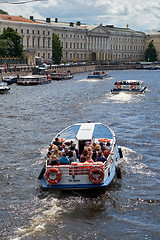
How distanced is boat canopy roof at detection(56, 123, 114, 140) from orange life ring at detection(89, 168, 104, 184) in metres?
3.73

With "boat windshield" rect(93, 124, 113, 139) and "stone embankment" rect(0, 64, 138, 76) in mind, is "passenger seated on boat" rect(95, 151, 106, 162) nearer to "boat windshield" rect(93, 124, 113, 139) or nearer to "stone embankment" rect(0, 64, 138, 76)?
"boat windshield" rect(93, 124, 113, 139)

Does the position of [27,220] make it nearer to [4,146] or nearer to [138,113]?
[4,146]

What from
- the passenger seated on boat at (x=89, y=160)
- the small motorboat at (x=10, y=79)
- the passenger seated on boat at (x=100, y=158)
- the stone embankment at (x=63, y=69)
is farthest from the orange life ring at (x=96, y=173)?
the stone embankment at (x=63, y=69)

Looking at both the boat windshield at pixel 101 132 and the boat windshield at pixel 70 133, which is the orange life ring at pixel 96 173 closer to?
the boat windshield at pixel 70 133

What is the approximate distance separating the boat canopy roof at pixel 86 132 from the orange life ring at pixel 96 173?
3.73 m

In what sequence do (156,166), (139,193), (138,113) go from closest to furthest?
(139,193)
(156,166)
(138,113)

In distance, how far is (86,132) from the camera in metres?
22.5

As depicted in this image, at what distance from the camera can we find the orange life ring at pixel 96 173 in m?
17.9

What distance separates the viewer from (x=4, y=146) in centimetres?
A: 2731

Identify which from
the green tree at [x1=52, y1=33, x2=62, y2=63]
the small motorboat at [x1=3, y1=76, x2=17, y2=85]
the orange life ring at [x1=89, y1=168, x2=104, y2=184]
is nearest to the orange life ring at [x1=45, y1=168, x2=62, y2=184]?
the orange life ring at [x1=89, y1=168, x2=104, y2=184]

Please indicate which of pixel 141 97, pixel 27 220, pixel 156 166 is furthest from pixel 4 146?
pixel 141 97

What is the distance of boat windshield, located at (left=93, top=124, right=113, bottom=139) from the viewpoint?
23.4 meters

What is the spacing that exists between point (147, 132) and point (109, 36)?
502 ft

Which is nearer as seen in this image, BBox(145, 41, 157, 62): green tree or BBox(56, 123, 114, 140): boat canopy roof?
BBox(56, 123, 114, 140): boat canopy roof
